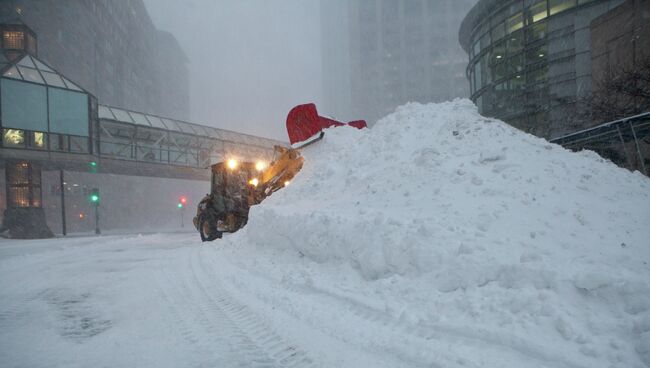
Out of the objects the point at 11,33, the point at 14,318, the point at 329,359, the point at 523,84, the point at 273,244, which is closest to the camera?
the point at 329,359

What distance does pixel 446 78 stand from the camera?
92.8 meters

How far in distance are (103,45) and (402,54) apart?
77.7m

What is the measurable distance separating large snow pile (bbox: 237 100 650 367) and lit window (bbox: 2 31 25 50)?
3047 cm

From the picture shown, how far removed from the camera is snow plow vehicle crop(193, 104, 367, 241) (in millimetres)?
11680

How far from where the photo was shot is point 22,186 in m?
20.8

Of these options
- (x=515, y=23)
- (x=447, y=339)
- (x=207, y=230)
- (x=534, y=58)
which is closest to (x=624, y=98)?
(x=534, y=58)

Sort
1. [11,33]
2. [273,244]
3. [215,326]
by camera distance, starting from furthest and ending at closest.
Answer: [11,33]
[273,244]
[215,326]

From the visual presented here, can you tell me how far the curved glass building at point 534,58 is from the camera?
20406mm

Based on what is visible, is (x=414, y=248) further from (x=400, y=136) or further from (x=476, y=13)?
(x=476, y=13)

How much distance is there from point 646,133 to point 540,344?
860 cm

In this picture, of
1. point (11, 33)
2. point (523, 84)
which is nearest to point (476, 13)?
point (523, 84)

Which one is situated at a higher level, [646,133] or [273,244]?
[646,133]

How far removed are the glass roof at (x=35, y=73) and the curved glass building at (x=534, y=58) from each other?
30.4m

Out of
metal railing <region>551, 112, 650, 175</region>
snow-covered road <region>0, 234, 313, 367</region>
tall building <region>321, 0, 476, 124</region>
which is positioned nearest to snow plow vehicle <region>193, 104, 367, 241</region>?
snow-covered road <region>0, 234, 313, 367</region>
